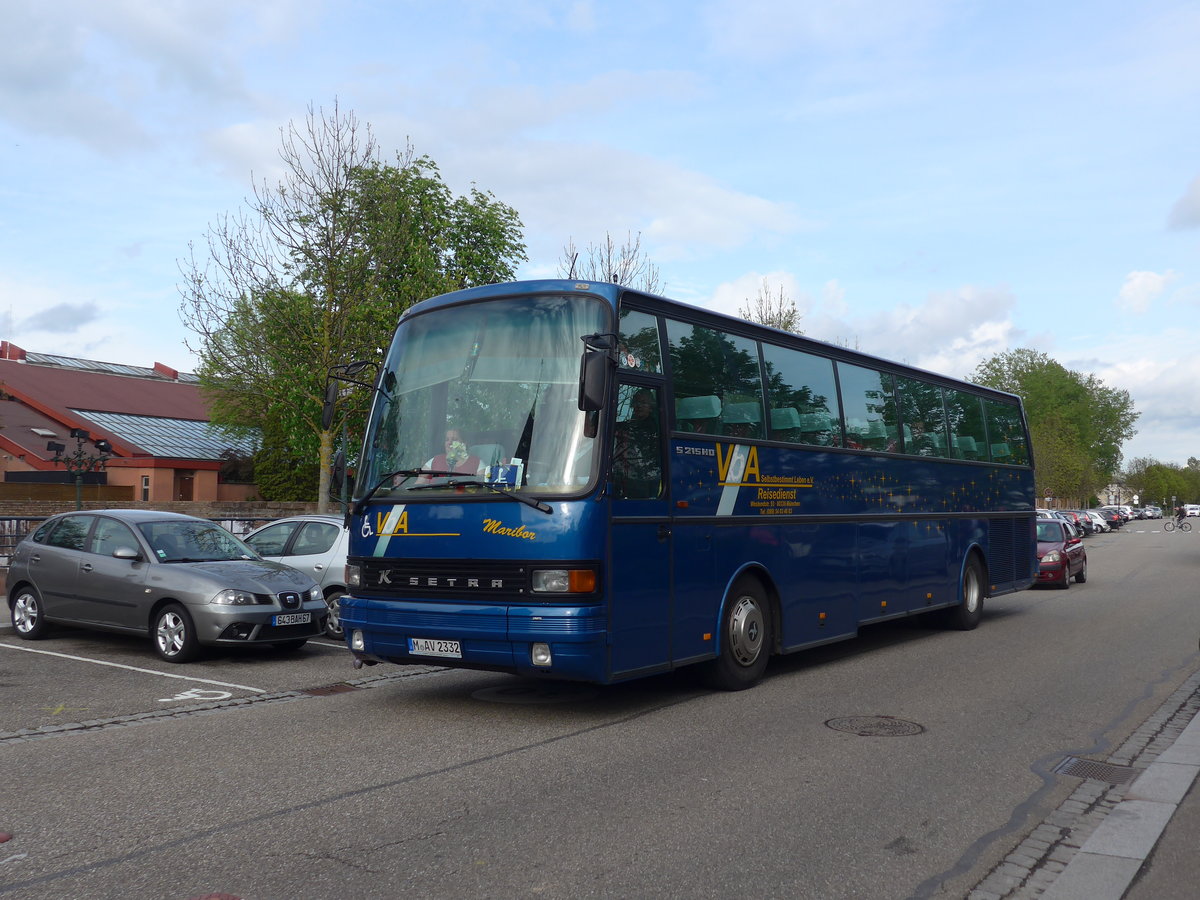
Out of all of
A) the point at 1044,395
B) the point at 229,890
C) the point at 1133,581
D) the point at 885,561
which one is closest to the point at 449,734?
the point at 229,890

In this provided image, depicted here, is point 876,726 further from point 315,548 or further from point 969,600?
point 315,548

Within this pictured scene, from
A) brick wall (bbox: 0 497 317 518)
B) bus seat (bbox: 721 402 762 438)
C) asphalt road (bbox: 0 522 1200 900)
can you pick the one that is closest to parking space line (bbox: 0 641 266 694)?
asphalt road (bbox: 0 522 1200 900)

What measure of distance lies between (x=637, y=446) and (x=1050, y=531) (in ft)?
61.5

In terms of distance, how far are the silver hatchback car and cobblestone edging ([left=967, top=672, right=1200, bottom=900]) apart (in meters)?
7.92

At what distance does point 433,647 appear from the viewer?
8258mm

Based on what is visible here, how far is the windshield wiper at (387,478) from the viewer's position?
8.46 metres

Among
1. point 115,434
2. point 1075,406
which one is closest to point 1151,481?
point 1075,406

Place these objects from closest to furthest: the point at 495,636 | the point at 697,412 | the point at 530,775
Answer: the point at 530,775, the point at 495,636, the point at 697,412

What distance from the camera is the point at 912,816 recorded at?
→ 18.8ft

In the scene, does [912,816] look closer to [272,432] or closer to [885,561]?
[885,561]

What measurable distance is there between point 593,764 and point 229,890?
279 centimetres

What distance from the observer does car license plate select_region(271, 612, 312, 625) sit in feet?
37.4

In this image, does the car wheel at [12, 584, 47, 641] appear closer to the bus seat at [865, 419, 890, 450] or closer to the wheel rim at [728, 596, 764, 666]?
the wheel rim at [728, 596, 764, 666]

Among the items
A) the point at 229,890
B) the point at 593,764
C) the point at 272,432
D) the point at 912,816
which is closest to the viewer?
the point at 229,890
